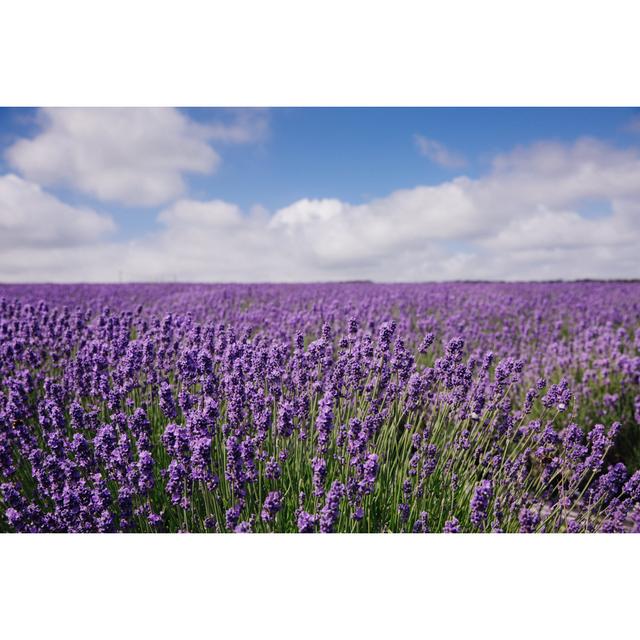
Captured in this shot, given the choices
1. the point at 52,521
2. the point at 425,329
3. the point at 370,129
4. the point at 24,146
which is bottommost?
the point at 52,521

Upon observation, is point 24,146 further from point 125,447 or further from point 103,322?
point 125,447

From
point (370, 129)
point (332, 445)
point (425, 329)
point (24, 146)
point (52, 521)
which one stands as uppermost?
point (370, 129)

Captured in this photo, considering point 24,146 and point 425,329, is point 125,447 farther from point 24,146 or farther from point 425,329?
point 425,329

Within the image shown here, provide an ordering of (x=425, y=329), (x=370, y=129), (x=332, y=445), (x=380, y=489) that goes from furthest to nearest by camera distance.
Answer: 1. (x=425, y=329)
2. (x=370, y=129)
3. (x=332, y=445)
4. (x=380, y=489)

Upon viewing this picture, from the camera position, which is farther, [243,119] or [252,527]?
[243,119]

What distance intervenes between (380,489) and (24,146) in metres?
3.19

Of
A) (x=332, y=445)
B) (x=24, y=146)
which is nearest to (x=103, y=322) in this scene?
(x=24, y=146)

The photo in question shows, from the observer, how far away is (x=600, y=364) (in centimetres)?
431

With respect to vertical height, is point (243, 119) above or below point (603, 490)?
above

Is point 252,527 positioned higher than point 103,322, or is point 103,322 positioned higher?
point 103,322

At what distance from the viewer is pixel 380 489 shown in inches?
81.9

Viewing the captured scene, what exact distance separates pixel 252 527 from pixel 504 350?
387cm
